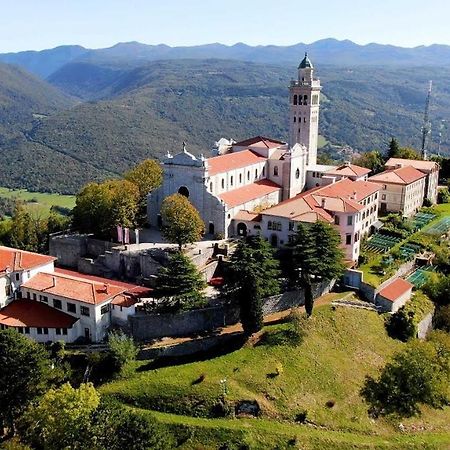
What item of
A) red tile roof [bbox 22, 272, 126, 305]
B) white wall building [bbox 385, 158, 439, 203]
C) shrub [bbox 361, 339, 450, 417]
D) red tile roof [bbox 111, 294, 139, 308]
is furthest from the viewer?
white wall building [bbox 385, 158, 439, 203]

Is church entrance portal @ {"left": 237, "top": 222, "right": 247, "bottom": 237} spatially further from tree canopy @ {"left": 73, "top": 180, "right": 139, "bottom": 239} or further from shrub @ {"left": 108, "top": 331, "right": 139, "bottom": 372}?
shrub @ {"left": 108, "top": 331, "right": 139, "bottom": 372}

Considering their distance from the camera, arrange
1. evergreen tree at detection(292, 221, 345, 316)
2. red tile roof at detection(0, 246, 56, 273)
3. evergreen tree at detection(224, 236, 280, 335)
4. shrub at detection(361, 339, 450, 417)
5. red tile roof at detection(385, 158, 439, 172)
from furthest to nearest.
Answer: red tile roof at detection(385, 158, 439, 172) < evergreen tree at detection(292, 221, 345, 316) < red tile roof at detection(0, 246, 56, 273) < evergreen tree at detection(224, 236, 280, 335) < shrub at detection(361, 339, 450, 417)

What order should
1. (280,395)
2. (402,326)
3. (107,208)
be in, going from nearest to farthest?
1. (280,395)
2. (402,326)
3. (107,208)

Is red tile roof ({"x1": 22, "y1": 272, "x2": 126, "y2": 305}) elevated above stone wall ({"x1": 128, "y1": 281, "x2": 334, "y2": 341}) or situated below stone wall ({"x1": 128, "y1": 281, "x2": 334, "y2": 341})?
above

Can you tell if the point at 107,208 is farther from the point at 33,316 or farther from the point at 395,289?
the point at 395,289

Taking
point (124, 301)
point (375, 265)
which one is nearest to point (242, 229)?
point (375, 265)

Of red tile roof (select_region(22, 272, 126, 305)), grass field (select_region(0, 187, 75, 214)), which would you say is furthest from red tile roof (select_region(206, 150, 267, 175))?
grass field (select_region(0, 187, 75, 214))

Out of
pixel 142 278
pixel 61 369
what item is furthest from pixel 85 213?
pixel 61 369

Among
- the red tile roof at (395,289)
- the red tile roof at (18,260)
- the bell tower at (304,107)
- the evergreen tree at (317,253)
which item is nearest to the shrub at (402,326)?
the red tile roof at (395,289)
